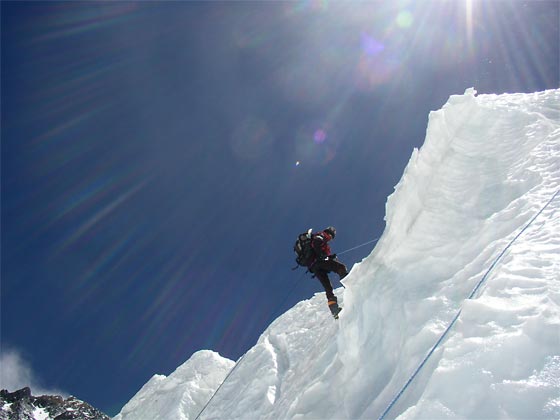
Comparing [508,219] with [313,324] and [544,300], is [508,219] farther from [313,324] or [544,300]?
[313,324]

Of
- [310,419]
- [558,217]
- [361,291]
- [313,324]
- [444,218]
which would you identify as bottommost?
[313,324]

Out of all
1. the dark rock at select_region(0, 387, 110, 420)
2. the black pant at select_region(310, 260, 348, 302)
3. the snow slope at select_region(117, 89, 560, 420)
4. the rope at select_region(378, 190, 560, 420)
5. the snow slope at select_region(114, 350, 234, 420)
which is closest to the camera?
the snow slope at select_region(117, 89, 560, 420)

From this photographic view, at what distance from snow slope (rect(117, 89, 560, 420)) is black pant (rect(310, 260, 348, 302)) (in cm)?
67

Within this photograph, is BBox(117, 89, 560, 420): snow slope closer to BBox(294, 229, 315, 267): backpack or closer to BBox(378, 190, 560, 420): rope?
BBox(378, 190, 560, 420): rope

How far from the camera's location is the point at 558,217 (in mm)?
6273

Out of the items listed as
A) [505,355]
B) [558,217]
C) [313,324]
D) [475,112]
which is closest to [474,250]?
[558,217]

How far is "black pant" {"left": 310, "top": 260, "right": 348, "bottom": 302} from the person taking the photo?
1062 centimetres

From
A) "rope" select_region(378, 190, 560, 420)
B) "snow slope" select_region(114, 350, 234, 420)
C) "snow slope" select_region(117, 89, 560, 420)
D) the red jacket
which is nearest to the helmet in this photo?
the red jacket

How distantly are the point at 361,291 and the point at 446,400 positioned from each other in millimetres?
4698

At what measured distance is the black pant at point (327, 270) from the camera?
Answer: 34.8 feet

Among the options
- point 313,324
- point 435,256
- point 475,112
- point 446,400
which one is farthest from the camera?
point 313,324

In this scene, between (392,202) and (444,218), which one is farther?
(392,202)

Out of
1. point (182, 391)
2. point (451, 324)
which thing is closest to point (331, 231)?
point (451, 324)

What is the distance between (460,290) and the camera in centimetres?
602
